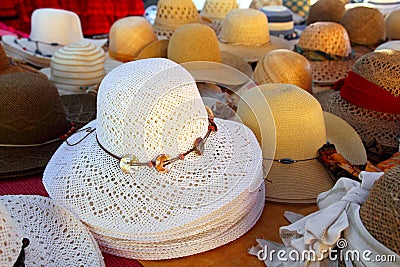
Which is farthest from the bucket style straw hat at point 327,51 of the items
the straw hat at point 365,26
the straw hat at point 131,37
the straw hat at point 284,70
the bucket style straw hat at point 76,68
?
the bucket style straw hat at point 76,68

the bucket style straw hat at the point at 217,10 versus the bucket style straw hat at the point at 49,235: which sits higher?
the bucket style straw hat at the point at 49,235

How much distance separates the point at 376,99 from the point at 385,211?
2.40 feet

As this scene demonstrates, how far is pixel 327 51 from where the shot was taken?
2.02 meters

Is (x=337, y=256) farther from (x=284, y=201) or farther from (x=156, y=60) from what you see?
(x=156, y=60)

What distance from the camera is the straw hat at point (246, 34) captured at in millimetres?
2166

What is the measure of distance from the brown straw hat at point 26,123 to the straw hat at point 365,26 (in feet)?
4.90

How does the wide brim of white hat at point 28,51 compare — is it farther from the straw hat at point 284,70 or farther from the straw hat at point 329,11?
the straw hat at point 329,11

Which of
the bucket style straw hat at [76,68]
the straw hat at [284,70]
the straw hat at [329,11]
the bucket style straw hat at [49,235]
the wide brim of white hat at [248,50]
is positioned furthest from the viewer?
the straw hat at [329,11]

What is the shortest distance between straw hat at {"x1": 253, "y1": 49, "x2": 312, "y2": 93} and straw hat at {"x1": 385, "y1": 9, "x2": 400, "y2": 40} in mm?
889

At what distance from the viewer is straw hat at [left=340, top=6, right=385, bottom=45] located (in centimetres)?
221

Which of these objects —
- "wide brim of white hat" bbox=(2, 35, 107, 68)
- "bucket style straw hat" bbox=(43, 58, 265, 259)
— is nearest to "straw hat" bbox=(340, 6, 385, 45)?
"bucket style straw hat" bbox=(43, 58, 265, 259)

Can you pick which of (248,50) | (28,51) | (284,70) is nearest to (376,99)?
(284,70)

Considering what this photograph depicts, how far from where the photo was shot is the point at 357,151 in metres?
1.37

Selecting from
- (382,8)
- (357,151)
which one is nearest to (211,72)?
(357,151)
